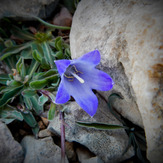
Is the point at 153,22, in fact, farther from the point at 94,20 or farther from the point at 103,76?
the point at 94,20

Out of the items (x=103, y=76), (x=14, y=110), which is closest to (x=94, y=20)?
(x=103, y=76)

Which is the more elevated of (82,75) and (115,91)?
(82,75)

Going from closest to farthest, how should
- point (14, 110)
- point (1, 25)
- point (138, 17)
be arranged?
point (138, 17) → point (14, 110) → point (1, 25)

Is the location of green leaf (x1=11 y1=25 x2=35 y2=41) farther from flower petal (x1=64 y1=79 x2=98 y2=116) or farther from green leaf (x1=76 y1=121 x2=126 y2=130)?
green leaf (x1=76 y1=121 x2=126 y2=130)

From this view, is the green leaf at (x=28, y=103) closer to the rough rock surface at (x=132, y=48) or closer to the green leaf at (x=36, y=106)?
the green leaf at (x=36, y=106)

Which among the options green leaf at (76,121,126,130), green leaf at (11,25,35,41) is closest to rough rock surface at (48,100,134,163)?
green leaf at (76,121,126,130)

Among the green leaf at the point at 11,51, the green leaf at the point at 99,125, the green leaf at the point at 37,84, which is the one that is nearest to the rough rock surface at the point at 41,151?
the green leaf at the point at 99,125

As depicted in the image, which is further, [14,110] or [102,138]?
[14,110]
